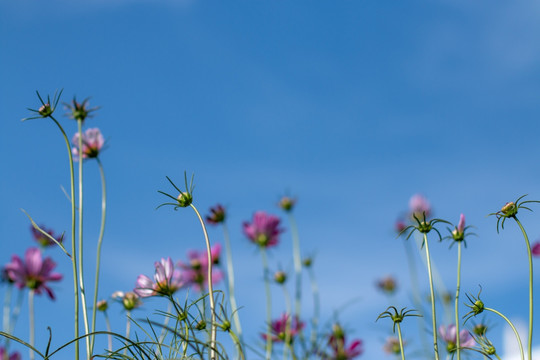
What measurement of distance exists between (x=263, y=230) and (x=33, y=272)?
3.13 ft

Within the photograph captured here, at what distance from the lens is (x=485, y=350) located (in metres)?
1.06

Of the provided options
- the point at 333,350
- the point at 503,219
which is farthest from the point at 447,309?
the point at 503,219

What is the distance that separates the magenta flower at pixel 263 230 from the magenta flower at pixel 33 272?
2.74ft

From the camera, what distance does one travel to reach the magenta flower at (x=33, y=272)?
5.71 feet

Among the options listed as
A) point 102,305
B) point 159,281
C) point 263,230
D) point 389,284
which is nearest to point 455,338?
point 159,281

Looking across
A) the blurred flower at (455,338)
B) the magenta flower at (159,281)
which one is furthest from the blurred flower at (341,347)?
the magenta flower at (159,281)

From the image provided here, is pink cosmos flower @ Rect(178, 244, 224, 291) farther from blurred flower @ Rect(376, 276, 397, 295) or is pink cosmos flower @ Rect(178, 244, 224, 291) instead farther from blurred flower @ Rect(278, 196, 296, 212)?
blurred flower @ Rect(376, 276, 397, 295)

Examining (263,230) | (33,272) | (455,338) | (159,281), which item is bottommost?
(455,338)

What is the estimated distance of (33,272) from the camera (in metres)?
1.75

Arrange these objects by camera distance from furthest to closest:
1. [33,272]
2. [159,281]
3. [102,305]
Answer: [33,272], [102,305], [159,281]

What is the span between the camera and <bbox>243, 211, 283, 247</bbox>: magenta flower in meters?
2.36

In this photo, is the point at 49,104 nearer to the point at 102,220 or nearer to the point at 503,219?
the point at 102,220

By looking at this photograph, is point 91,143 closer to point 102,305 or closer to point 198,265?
point 102,305

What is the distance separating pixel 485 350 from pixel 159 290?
64cm
